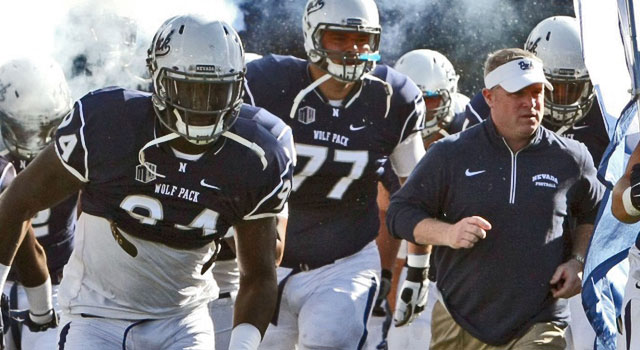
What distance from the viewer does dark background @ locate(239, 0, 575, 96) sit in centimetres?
1212

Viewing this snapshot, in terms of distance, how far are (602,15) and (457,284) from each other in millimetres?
1213

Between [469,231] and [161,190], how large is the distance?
3.92ft

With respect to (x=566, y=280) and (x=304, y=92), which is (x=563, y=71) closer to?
(x=304, y=92)

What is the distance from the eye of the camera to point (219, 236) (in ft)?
15.9

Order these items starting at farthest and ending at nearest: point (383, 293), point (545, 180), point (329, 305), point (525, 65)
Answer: point (383, 293) < point (329, 305) < point (525, 65) < point (545, 180)

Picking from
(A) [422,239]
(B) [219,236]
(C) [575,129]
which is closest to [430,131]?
(C) [575,129]

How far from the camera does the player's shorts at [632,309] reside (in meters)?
5.10

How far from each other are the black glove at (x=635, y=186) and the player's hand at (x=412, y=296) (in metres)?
1.73

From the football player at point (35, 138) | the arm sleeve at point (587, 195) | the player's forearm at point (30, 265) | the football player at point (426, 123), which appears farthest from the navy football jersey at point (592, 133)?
the player's forearm at point (30, 265)

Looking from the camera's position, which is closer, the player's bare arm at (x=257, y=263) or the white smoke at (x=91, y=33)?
the player's bare arm at (x=257, y=263)

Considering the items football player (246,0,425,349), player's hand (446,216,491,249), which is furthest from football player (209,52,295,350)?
player's hand (446,216,491,249)

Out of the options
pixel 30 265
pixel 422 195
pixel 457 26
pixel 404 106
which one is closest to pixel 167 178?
pixel 422 195

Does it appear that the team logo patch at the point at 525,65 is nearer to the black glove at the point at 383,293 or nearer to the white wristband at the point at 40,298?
the black glove at the point at 383,293

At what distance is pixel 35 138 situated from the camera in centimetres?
691
